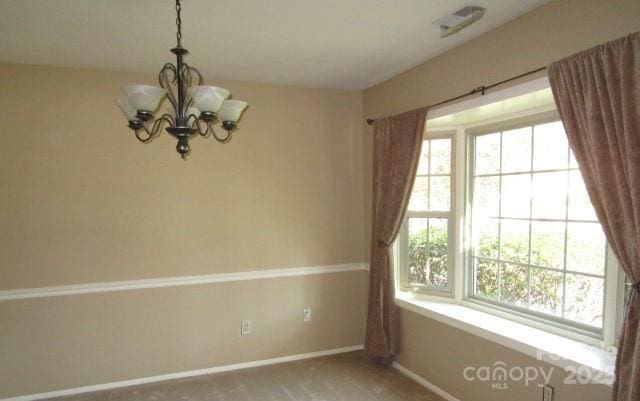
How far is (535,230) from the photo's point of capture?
104 inches

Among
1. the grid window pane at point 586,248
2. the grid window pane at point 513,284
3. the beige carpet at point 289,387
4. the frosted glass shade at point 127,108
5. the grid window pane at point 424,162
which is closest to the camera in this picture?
the frosted glass shade at point 127,108

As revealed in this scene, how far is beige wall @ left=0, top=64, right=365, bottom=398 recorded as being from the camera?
9.99ft

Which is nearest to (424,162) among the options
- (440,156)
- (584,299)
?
(440,156)

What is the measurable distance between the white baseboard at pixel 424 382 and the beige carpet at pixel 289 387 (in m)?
0.04

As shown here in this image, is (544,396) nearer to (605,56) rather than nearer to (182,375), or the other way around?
(605,56)

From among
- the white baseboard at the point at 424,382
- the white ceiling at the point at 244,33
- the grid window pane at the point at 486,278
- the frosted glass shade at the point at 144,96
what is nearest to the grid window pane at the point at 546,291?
the grid window pane at the point at 486,278

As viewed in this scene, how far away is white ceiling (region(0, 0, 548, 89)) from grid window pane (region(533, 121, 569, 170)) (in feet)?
2.53

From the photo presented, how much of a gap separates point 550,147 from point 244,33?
2.18 m

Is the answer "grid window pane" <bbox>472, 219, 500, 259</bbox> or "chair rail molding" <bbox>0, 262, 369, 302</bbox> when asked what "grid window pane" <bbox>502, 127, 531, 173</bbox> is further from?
"chair rail molding" <bbox>0, 262, 369, 302</bbox>

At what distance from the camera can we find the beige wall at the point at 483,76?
1934 mm

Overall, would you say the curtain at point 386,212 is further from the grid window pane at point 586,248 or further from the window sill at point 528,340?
the grid window pane at point 586,248

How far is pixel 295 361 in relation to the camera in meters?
3.73

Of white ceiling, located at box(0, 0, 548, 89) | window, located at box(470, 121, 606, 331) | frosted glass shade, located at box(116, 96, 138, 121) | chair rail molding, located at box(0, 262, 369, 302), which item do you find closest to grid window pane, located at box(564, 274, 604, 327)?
window, located at box(470, 121, 606, 331)

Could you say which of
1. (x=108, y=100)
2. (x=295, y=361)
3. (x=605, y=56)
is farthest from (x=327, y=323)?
(x=605, y=56)
